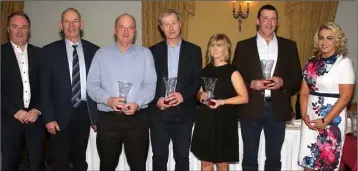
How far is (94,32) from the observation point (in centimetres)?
661

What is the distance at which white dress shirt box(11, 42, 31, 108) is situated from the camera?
124 inches

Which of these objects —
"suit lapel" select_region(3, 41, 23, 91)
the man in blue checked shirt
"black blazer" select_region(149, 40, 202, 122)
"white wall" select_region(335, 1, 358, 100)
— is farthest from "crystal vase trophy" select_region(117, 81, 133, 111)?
Answer: "white wall" select_region(335, 1, 358, 100)

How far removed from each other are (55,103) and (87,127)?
350 mm

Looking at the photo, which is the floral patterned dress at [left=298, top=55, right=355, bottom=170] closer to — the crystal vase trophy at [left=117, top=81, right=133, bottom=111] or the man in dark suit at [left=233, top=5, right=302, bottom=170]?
the man in dark suit at [left=233, top=5, right=302, bottom=170]

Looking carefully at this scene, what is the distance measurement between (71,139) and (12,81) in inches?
28.2

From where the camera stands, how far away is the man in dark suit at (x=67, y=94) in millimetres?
3100

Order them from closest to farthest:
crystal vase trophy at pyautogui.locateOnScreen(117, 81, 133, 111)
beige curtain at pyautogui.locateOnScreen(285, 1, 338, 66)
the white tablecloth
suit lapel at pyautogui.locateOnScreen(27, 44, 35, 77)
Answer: crystal vase trophy at pyautogui.locateOnScreen(117, 81, 133, 111) → suit lapel at pyautogui.locateOnScreen(27, 44, 35, 77) → the white tablecloth → beige curtain at pyautogui.locateOnScreen(285, 1, 338, 66)

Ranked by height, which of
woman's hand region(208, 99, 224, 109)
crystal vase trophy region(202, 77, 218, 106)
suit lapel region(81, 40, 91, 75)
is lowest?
woman's hand region(208, 99, 224, 109)

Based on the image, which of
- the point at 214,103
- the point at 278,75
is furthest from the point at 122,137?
the point at 278,75

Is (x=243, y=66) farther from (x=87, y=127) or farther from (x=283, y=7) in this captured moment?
(x=283, y=7)

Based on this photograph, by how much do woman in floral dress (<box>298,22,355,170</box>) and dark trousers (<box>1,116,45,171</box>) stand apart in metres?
2.32

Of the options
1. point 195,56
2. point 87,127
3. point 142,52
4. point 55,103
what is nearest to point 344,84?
point 195,56

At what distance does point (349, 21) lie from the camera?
21.1 ft

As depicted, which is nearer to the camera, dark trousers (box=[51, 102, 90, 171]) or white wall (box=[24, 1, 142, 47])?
dark trousers (box=[51, 102, 90, 171])
